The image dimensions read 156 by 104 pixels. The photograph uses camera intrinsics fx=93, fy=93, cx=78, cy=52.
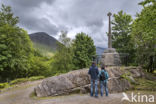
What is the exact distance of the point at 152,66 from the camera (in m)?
15.1

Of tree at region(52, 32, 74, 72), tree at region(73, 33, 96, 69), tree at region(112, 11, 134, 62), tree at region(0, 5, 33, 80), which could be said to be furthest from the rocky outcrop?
tree at region(112, 11, 134, 62)

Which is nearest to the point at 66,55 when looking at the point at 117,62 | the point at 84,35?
the point at 84,35

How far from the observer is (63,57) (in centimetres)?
2081

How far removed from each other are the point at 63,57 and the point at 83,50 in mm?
6150

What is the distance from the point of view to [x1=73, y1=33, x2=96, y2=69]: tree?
77.9ft

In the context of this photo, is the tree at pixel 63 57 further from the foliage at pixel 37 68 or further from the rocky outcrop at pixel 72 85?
the rocky outcrop at pixel 72 85

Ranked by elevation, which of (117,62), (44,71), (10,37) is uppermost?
(10,37)

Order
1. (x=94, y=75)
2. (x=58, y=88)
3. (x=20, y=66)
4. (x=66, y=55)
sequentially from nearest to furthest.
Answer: (x=94, y=75) < (x=58, y=88) < (x=20, y=66) < (x=66, y=55)

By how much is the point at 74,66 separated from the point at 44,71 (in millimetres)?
9330

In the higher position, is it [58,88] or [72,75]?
[72,75]

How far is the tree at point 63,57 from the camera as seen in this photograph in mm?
20931

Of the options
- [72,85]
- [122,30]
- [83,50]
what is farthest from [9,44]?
[122,30]

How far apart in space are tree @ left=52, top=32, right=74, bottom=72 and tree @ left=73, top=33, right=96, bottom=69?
249 cm

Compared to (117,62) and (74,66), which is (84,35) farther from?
(117,62)
